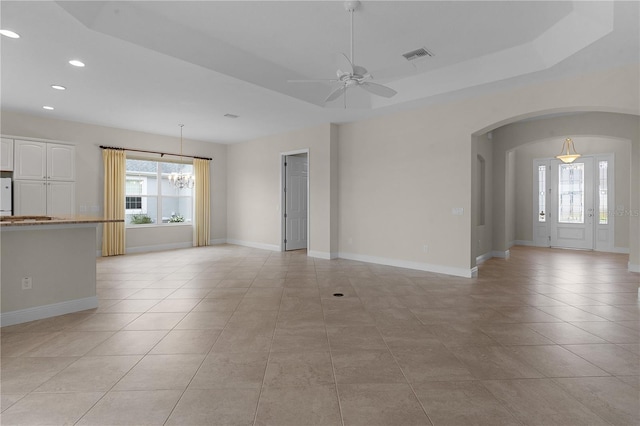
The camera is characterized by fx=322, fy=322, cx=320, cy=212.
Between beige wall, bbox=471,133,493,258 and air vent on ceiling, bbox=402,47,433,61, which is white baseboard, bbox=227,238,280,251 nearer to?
beige wall, bbox=471,133,493,258

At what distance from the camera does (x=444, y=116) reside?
5559 mm

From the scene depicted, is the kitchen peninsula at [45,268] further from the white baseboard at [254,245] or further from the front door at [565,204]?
the front door at [565,204]

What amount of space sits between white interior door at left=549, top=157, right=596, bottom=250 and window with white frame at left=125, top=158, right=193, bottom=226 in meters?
10.3

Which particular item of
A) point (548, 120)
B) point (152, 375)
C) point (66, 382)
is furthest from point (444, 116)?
point (66, 382)

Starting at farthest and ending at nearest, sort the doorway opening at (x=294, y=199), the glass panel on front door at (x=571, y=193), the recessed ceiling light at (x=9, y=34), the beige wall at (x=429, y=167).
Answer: the glass panel on front door at (x=571, y=193)
the doorway opening at (x=294, y=199)
the beige wall at (x=429, y=167)
the recessed ceiling light at (x=9, y=34)

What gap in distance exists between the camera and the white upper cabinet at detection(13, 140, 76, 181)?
5.85 meters

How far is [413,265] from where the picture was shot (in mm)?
5973

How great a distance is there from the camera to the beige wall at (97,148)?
6.39 metres

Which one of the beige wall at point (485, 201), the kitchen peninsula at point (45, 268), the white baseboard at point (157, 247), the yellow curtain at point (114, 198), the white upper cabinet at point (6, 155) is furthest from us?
the white baseboard at point (157, 247)

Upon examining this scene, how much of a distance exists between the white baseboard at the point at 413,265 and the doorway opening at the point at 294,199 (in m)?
1.60

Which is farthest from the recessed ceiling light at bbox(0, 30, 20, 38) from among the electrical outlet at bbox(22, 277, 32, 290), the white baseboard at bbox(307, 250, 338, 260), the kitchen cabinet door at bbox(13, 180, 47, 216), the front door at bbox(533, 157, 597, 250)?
the front door at bbox(533, 157, 597, 250)

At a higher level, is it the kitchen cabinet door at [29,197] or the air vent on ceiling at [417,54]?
the air vent on ceiling at [417,54]

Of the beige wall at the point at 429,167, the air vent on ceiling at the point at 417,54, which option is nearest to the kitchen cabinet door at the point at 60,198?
the beige wall at the point at 429,167

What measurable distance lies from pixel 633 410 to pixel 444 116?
463 centimetres
